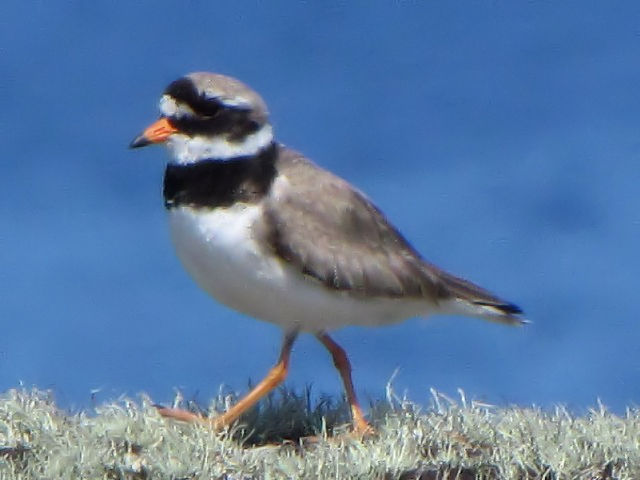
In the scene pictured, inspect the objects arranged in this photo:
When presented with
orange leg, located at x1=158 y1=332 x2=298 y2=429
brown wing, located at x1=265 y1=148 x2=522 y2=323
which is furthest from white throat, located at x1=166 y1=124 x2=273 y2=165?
orange leg, located at x1=158 y1=332 x2=298 y2=429

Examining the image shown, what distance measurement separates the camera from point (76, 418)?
6164 millimetres

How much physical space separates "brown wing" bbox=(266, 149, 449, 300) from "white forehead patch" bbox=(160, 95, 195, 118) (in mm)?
510

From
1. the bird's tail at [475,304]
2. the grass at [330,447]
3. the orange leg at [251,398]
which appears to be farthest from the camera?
the bird's tail at [475,304]

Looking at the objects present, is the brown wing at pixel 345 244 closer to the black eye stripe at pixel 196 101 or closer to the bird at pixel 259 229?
the bird at pixel 259 229

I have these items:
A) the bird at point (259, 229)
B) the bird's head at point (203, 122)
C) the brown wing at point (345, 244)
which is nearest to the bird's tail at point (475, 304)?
the brown wing at point (345, 244)

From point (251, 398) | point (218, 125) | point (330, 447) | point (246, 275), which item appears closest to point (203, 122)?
point (218, 125)

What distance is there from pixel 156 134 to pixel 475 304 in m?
1.86

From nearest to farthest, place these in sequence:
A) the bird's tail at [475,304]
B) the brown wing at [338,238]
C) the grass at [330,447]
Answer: the grass at [330,447] → the brown wing at [338,238] → the bird's tail at [475,304]

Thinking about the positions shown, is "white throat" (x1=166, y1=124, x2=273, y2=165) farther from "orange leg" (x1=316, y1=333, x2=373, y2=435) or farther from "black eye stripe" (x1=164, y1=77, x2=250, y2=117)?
"orange leg" (x1=316, y1=333, x2=373, y2=435)

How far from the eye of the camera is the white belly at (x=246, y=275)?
623 cm

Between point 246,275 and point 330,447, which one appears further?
point 246,275

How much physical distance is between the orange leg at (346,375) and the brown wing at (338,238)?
0.37 m

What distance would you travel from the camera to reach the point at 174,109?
21.0 feet

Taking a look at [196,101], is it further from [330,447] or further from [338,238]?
[330,447]
